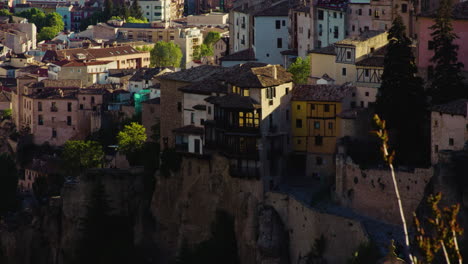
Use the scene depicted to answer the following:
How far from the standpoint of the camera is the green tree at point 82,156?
307ft

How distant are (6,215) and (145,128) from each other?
11146mm

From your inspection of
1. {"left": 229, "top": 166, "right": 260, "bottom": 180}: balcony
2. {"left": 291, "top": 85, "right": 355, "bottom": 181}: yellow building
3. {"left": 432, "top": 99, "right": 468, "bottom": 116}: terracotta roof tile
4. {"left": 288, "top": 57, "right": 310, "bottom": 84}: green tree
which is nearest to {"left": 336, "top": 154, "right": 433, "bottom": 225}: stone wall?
{"left": 432, "top": 99, "right": 468, "bottom": 116}: terracotta roof tile

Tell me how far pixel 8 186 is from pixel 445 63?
37.8 m

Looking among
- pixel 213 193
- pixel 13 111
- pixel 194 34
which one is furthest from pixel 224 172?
pixel 194 34

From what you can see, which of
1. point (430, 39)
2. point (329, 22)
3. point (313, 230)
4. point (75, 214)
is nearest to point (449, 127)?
point (313, 230)

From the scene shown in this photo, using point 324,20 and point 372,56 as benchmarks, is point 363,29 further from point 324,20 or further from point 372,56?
point 372,56

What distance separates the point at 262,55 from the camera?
98.1 meters

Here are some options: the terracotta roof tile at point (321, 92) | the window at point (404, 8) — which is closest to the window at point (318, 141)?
the terracotta roof tile at point (321, 92)

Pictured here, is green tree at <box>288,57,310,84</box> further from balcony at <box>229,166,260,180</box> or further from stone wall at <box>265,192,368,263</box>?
stone wall at <box>265,192,368,263</box>

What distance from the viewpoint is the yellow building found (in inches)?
2822

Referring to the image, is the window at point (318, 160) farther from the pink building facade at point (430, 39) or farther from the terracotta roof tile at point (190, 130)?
the pink building facade at point (430, 39)

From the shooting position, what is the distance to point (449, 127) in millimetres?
64500

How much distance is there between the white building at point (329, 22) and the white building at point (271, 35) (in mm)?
5678

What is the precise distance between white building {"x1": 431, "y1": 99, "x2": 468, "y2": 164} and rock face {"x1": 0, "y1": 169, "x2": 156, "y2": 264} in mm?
20691
